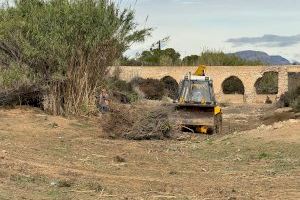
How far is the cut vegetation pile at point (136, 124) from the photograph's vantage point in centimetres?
2075

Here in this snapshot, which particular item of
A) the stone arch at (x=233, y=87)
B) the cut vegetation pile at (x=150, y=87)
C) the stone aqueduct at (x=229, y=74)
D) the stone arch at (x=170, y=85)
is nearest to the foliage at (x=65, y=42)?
the cut vegetation pile at (x=150, y=87)

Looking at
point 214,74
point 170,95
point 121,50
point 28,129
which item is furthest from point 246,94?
point 28,129

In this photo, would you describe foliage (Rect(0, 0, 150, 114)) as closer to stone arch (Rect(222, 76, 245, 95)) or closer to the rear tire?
the rear tire

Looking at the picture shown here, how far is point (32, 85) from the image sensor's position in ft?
89.1

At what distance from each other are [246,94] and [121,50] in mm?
36164

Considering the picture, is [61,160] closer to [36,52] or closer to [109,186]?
[109,186]

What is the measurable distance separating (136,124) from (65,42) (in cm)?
680

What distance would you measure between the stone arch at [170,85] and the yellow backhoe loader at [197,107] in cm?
3138

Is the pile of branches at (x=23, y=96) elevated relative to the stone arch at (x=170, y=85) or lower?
elevated

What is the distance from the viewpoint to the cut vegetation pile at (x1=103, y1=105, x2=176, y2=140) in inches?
817

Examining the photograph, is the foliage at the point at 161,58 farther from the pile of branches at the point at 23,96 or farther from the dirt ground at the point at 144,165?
the dirt ground at the point at 144,165

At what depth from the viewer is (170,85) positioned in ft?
204

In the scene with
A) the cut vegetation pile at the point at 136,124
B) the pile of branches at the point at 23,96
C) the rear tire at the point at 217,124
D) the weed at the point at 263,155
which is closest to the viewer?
the weed at the point at 263,155

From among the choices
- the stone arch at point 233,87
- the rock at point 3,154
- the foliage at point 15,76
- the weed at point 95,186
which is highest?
the foliage at point 15,76
